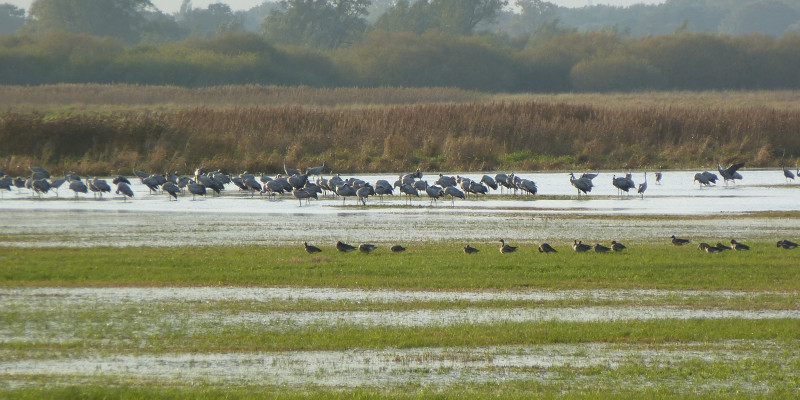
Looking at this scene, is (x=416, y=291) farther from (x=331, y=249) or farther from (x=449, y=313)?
(x=331, y=249)

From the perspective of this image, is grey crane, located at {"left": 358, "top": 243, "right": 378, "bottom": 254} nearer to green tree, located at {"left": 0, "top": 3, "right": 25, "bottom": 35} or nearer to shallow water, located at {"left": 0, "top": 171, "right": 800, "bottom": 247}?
shallow water, located at {"left": 0, "top": 171, "right": 800, "bottom": 247}

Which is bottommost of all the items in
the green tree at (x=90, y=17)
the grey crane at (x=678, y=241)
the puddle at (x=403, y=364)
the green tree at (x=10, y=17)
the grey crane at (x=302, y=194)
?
the puddle at (x=403, y=364)

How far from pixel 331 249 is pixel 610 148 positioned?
1066 inches

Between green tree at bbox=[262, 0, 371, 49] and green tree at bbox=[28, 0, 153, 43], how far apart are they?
602 inches

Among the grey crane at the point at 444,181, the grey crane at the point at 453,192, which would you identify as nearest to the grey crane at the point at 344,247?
the grey crane at the point at 453,192

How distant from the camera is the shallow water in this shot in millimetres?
20656

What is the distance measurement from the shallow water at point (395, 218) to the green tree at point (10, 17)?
14453 cm

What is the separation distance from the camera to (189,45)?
8238cm

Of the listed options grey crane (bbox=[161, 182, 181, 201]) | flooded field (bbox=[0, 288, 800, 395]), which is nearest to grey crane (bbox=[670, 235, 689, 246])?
flooded field (bbox=[0, 288, 800, 395])

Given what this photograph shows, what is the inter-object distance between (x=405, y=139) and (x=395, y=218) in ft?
58.5

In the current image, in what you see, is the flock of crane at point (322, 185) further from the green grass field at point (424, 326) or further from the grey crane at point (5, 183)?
the green grass field at point (424, 326)

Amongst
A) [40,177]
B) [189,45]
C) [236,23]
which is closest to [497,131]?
[40,177]

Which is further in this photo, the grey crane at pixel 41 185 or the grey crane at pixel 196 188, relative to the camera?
the grey crane at pixel 41 185

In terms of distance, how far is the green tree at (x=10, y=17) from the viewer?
16488 cm
